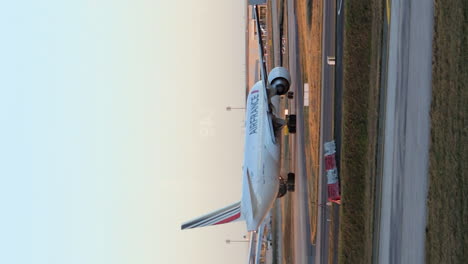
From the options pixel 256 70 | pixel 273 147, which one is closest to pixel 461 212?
pixel 273 147

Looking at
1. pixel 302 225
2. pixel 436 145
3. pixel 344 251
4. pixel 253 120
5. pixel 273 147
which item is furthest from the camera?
pixel 302 225

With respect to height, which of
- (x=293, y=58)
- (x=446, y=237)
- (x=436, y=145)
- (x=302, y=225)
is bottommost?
(x=302, y=225)

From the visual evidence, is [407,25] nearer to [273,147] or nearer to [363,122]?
[363,122]

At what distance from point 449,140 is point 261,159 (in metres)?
17.1

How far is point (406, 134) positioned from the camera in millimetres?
17922

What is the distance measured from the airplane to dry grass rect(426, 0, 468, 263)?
15.4 metres

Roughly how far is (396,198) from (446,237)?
4.02 meters

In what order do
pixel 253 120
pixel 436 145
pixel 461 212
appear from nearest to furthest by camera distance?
pixel 461 212
pixel 436 145
pixel 253 120

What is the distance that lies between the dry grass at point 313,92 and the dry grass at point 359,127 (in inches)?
315

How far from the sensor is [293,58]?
48000 millimetres

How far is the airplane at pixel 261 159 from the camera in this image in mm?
30328

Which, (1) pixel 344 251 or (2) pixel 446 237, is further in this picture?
(1) pixel 344 251

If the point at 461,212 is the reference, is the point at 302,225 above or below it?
below

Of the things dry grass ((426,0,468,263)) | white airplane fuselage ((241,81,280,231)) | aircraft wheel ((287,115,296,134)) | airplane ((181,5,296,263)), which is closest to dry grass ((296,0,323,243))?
aircraft wheel ((287,115,296,134))
